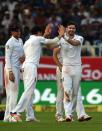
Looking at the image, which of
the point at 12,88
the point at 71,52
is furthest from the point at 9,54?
the point at 71,52

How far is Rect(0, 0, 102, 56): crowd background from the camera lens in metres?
29.2

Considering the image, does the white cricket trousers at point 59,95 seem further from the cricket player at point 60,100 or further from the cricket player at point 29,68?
the cricket player at point 29,68

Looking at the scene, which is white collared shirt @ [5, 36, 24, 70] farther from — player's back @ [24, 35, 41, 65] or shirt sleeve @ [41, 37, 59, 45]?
shirt sleeve @ [41, 37, 59, 45]

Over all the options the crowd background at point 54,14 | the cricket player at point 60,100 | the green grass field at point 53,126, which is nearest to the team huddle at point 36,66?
the cricket player at point 60,100

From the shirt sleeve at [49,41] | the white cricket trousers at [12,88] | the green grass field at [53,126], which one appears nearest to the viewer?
the green grass field at [53,126]

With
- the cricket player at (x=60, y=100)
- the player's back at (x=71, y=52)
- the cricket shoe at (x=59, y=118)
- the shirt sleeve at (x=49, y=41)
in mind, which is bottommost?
the cricket shoe at (x=59, y=118)

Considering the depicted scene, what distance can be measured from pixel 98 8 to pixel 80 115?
13.1m

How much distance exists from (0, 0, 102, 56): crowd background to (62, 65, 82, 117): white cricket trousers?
1063cm

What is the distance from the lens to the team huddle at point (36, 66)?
17.7 meters

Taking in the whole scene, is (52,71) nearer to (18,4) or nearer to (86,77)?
(86,77)

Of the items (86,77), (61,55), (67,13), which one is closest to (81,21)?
(67,13)

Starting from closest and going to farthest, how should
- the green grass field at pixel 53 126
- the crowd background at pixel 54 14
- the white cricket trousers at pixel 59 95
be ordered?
1. the green grass field at pixel 53 126
2. the white cricket trousers at pixel 59 95
3. the crowd background at pixel 54 14

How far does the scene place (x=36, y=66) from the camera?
18094 millimetres

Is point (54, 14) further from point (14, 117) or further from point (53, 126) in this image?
point (53, 126)
